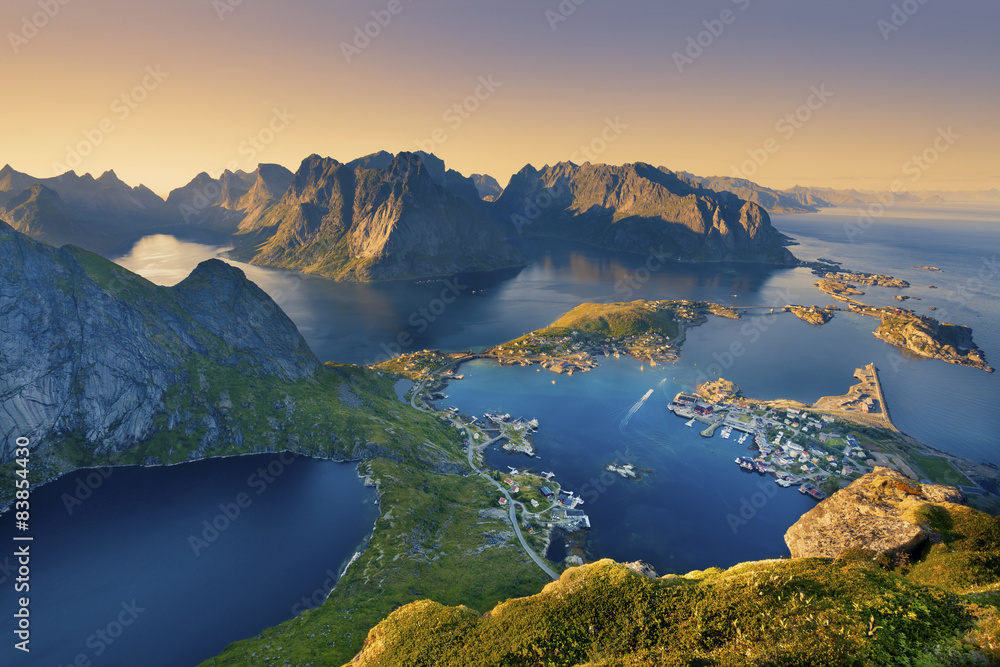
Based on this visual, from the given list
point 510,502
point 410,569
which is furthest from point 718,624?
point 510,502

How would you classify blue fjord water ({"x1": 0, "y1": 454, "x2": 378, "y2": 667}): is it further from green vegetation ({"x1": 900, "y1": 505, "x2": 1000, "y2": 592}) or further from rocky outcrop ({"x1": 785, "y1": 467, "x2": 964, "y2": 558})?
green vegetation ({"x1": 900, "y1": 505, "x2": 1000, "y2": 592})

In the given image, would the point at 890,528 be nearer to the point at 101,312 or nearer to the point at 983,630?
the point at 983,630

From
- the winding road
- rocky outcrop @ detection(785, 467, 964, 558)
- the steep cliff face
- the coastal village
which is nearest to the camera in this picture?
rocky outcrop @ detection(785, 467, 964, 558)

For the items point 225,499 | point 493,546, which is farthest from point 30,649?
point 493,546

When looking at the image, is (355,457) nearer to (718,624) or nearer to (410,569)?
(410,569)

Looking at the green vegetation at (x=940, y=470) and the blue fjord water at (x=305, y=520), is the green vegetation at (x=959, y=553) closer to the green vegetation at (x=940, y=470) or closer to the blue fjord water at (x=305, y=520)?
the blue fjord water at (x=305, y=520)

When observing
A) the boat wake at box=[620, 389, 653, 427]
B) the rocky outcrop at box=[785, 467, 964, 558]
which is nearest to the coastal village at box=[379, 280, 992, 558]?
the boat wake at box=[620, 389, 653, 427]
